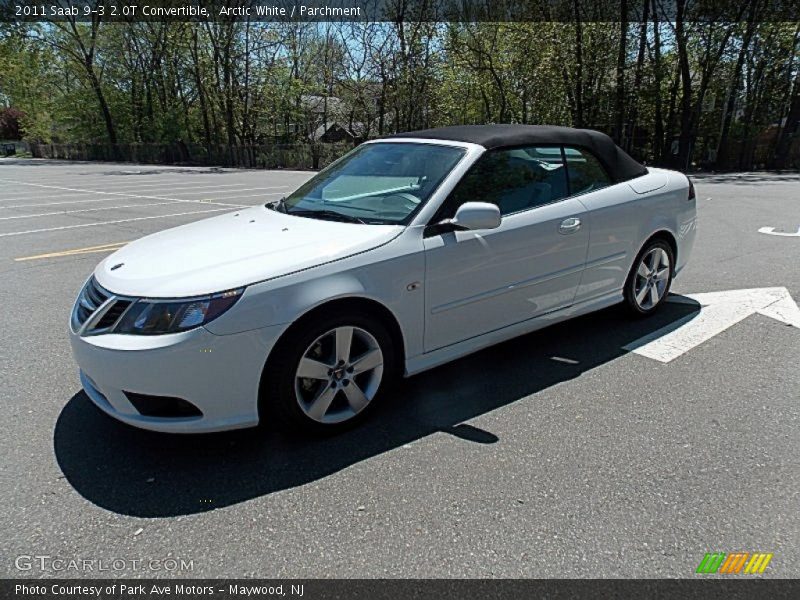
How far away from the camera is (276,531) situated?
2217 mm

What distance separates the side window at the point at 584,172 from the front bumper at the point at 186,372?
8.18 feet

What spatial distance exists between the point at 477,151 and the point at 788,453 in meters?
2.36

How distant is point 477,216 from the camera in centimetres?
299

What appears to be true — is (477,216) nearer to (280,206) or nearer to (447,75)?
(280,206)

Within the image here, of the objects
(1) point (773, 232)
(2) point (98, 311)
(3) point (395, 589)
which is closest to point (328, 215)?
(2) point (98, 311)

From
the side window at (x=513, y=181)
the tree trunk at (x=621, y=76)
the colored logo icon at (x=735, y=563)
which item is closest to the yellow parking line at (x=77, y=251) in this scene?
the side window at (x=513, y=181)

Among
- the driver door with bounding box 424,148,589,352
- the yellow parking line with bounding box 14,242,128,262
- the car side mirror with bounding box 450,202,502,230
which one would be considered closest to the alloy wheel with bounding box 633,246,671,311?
the driver door with bounding box 424,148,589,352

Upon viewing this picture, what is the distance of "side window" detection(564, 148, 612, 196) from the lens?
3.90 meters

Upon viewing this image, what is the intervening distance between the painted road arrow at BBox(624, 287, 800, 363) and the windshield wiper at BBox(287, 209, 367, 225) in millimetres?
2282

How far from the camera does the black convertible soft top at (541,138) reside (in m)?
3.59

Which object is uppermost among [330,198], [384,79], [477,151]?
[384,79]

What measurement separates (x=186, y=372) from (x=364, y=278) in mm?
965

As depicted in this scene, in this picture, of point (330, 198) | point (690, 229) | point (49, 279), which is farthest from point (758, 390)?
point (49, 279)

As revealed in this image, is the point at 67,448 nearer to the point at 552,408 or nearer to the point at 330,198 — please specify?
the point at 330,198
